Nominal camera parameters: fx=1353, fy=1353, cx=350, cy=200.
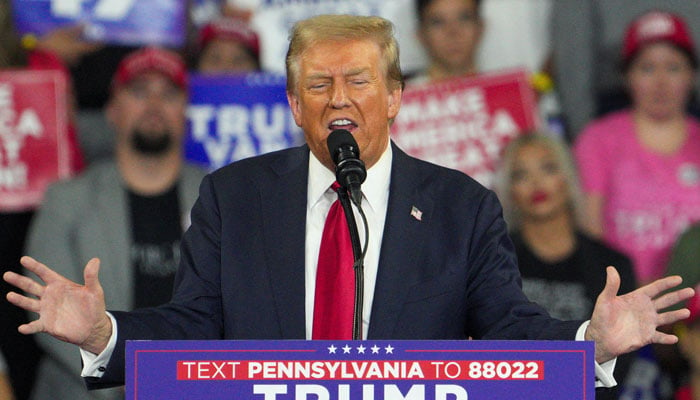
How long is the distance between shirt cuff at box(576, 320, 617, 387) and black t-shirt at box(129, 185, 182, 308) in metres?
2.69

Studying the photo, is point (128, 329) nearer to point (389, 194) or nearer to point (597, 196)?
point (389, 194)

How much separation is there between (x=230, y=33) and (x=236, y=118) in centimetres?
42

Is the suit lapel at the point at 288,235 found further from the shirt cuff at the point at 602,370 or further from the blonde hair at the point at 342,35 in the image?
the shirt cuff at the point at 602,370

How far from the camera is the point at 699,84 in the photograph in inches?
230

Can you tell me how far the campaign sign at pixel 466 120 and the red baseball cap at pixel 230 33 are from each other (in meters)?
0.73

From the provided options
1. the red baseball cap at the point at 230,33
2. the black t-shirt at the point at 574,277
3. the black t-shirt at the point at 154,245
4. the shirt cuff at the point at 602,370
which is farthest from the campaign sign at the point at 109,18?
the shirt cuff at the point at 602,370

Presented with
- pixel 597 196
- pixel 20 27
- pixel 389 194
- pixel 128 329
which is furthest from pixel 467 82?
pixel 128 329

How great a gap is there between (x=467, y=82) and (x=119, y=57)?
147 centimetres

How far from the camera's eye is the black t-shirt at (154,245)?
4949 millimetres

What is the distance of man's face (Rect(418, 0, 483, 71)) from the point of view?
5797 mm

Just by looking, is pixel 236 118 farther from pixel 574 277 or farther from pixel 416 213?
pixel 416 213

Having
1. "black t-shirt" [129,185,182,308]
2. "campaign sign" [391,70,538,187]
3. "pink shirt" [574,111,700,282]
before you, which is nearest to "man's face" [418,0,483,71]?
"campaign sign" [391,70,538,187]

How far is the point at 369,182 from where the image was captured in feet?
9.03

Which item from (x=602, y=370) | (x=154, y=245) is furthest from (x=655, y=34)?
(x=602, y=370)
